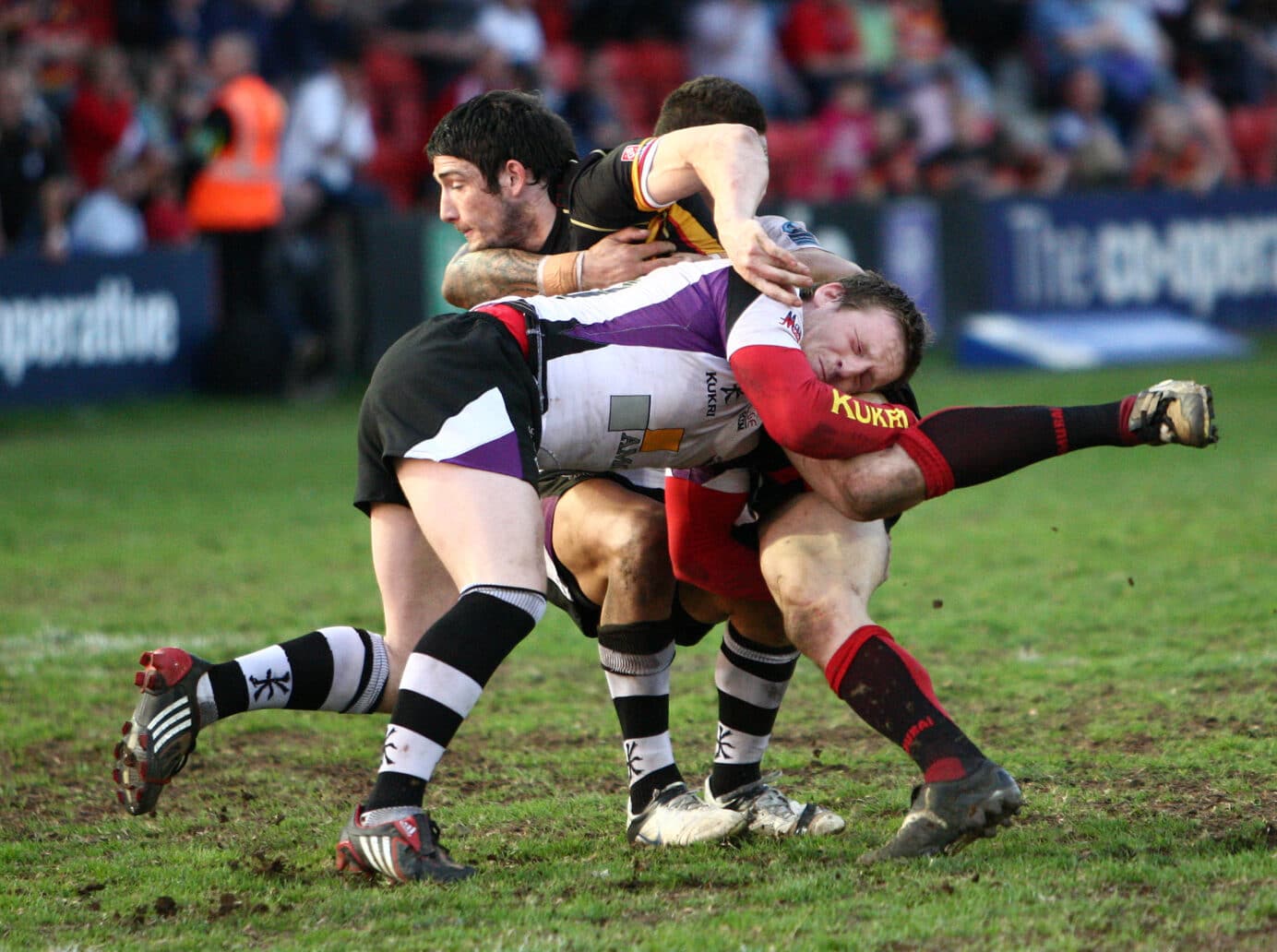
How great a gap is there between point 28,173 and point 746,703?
32.2ft

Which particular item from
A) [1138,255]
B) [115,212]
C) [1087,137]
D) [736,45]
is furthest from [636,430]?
[1087,137]

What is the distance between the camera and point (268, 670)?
13.3 feet

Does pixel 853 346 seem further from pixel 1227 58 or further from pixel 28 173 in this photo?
pixel 1227 58

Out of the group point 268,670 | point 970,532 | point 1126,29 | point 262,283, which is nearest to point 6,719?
point 268,670

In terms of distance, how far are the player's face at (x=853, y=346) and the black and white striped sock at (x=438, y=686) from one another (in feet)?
3.18

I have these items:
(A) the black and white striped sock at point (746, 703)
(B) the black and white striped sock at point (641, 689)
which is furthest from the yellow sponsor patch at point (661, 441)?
(A) the black and white striped sock at point (746, 703)

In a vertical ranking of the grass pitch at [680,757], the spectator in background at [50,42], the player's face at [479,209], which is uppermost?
the spectator in background at [50,42]

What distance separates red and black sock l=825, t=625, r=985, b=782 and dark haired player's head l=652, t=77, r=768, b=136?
185cm

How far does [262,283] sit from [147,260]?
3.60ft

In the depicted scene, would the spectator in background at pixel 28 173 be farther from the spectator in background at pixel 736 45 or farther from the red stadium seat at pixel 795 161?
the spectator in background at pixel 736 45

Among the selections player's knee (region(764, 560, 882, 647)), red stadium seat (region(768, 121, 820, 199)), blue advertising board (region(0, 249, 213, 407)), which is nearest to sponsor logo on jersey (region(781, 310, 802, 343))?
player's knee (region(764, 560, 882, 647))

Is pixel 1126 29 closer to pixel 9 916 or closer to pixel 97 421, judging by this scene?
pixel 97 421

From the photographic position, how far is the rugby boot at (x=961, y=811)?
365cm

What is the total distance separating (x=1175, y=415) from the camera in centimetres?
378
